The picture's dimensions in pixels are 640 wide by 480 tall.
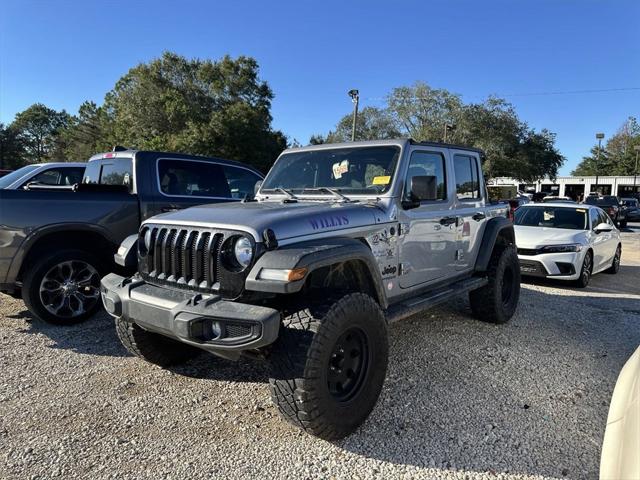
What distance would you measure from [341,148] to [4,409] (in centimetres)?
328

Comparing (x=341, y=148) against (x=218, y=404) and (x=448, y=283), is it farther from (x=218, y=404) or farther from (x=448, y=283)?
(x=218, y=404)

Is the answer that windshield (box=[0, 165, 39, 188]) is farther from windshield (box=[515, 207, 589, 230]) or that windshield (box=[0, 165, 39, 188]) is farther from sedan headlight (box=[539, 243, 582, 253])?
windshield (box=[515, 207, 589, 230])

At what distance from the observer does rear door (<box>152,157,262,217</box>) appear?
5.45m

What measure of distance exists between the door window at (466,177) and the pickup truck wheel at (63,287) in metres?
3.94

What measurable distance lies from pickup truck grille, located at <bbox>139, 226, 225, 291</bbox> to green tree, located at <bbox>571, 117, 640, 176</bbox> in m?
82.0

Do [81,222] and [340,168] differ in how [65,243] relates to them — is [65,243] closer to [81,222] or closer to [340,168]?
[81,222]

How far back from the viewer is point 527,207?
369 inches

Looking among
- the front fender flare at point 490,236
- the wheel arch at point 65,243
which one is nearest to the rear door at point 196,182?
the wheel arch at point 65,243

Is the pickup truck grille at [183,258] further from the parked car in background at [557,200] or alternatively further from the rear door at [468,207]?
the parked car in background at [557,200]

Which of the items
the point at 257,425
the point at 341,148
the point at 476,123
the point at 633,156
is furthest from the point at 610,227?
the point at 633,156

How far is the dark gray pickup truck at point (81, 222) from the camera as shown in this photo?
4.42 meters

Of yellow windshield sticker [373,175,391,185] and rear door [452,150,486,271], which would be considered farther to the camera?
rear door [452,150,486,271]

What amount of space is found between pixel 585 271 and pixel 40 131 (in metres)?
75.5

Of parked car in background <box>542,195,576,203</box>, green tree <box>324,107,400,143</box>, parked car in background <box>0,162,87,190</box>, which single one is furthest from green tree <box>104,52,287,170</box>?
parked car in background <box>0,162,87,190</box>
